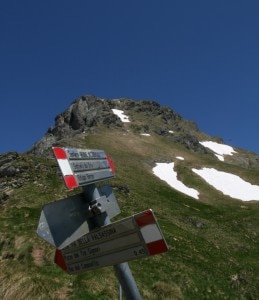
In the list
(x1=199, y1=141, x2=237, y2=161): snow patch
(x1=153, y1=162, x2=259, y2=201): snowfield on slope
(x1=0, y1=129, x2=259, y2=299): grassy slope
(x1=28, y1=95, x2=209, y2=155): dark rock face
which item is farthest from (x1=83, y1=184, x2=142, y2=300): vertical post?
(x1=199, y1=141, x2=237, y2=161): snow patch

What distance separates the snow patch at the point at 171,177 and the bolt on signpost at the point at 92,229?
5708cm

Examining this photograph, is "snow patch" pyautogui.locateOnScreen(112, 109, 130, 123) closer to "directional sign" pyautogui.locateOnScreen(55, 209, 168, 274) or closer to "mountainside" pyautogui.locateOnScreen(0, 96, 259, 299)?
"mountainside" pyautogui.locateOnScreen(0, 96, 259, 299)

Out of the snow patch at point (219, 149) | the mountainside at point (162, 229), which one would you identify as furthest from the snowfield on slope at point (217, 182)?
the snow patch at point (219, 149)

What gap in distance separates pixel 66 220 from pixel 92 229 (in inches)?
24.8

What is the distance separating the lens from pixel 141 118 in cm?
14150

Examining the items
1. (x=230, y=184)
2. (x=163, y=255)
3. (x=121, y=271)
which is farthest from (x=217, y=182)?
(x=121, y=271)

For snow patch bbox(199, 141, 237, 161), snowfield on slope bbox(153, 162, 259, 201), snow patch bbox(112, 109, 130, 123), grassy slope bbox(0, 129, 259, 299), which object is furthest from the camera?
snow patch bbox(199, 141, 237, 161)

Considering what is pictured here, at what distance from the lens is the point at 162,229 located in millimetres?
33312

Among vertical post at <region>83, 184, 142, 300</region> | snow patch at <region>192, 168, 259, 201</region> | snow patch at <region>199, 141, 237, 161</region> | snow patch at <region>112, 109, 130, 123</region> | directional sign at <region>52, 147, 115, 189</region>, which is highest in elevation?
snow patch at <region>112, 109, 130, 123</region>

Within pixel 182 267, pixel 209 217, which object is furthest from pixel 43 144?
pixel 182 267

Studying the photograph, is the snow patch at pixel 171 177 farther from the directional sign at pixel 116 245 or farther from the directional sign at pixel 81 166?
the directional sign at pixel 116 245

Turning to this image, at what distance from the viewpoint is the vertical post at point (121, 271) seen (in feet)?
21.1

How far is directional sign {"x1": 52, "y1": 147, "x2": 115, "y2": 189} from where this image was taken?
5.91 m

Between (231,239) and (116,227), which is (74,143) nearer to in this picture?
(231,239)
